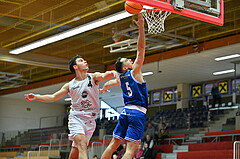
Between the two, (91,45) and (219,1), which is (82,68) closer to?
(219,1)

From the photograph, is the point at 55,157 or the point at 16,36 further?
the point at 55,157

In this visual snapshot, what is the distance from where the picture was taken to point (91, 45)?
62.1 feet

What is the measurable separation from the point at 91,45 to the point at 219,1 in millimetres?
11192

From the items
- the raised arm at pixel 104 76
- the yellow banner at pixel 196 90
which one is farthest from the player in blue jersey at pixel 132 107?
the yellow banner at pixel 196 90

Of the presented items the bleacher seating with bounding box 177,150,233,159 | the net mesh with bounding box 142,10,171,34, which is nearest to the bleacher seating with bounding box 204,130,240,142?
the bleacher seating with bounding box 177,150,233,159

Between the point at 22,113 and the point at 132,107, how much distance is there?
2787cm

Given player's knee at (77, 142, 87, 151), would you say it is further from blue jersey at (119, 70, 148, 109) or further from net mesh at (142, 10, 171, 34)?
net mesh at (142, 10, 171, 34)

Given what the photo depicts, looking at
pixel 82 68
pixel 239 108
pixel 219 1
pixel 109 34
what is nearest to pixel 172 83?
pixel 239 108

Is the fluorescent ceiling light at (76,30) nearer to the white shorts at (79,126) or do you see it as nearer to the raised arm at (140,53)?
the raised arm at (140,53)

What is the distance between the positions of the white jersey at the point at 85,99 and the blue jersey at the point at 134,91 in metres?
0.51

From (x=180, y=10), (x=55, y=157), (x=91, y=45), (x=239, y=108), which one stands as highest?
(x=91, y=45)

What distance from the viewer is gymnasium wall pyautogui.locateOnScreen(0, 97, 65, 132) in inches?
1257

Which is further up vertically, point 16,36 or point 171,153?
point 16,36

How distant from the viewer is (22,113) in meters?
33.0
